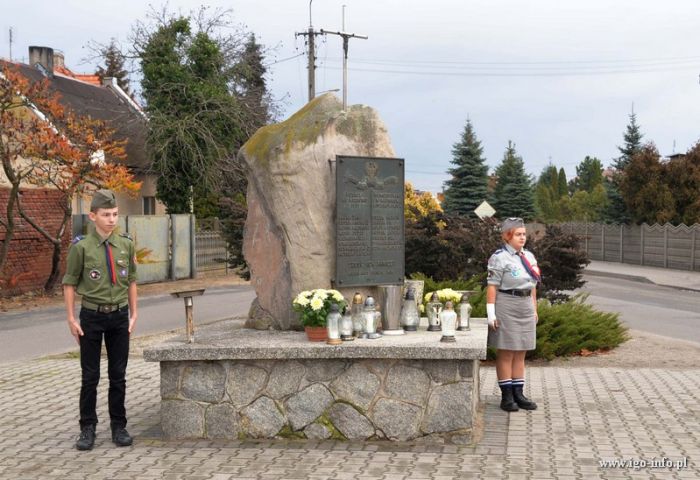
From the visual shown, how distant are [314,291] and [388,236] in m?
1.10

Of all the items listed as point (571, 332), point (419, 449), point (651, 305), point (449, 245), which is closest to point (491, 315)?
point (419, 449)

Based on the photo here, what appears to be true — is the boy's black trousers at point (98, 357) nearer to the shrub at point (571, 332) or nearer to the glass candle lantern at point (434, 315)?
the glass candle lantern at point (434, 315)

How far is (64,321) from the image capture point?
15.9 meters

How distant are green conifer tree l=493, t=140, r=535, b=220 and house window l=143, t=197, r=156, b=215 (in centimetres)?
1847

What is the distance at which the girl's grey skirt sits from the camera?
283 inches

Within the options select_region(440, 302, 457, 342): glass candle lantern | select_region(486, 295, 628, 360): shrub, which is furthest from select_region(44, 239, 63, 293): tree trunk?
select_region(440, 302, 457, 342): glass candle lantern

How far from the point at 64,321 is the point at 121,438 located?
10.3 meters

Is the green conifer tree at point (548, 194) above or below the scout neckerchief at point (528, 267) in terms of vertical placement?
above

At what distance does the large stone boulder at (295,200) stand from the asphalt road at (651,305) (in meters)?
8.05

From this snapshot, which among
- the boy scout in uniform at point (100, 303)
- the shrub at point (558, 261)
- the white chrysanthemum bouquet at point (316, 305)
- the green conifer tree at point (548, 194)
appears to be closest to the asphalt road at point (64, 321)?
the shrub at point (558, 261)

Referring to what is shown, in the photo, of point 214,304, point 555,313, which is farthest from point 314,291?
point 214,304

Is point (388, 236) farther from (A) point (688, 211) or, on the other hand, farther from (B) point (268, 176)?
(A) point (688, 211)

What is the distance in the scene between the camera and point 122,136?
32.9 metres

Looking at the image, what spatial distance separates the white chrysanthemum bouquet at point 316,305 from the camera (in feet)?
21.3
